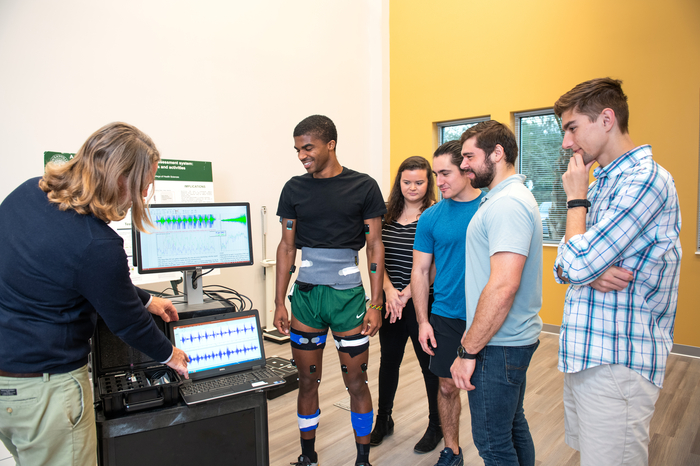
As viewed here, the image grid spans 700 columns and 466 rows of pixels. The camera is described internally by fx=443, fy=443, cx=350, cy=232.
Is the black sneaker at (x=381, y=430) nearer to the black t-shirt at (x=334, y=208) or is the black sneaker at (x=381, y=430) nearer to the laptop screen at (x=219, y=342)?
the laptop screen at (x=219, y=342)

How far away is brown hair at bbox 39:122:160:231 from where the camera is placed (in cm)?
120

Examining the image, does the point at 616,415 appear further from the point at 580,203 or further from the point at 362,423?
the point at 362,423

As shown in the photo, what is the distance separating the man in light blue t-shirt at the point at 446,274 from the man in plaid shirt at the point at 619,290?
0.63 meters

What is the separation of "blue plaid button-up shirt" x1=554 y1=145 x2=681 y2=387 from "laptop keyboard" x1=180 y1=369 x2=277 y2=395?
1.10 meters

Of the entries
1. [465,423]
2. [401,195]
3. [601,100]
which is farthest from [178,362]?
[465,423]

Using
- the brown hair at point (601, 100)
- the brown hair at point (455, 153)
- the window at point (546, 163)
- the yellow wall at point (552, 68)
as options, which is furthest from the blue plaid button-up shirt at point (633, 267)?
the window at point (546, 163)

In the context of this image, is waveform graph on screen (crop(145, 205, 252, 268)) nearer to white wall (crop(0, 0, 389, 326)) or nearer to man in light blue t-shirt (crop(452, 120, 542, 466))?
man in light blue t-shirt (crop(452, 120, 542, 466))

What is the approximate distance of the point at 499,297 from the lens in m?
1.34

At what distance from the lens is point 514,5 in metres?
4.57

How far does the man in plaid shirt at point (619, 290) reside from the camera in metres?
1.16

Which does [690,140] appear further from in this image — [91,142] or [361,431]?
[91,142]

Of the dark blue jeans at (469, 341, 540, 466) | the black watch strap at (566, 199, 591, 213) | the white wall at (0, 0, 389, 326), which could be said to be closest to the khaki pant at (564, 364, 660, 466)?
the dark blue jeans at (469, 341, 540, 466)

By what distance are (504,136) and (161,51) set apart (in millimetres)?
3188

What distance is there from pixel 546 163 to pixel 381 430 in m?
3.35
